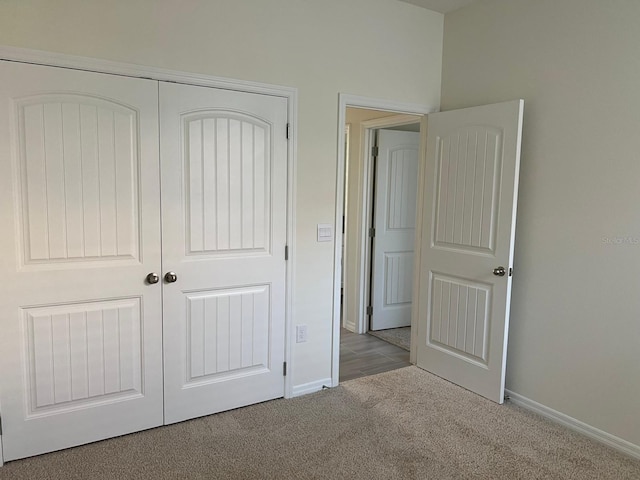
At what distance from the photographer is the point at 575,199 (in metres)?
2.80

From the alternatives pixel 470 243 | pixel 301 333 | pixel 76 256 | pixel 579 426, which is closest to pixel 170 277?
pixel 76 256

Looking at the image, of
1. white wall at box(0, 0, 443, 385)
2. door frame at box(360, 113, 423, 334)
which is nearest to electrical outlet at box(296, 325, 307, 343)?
white wall at box(0, 0, 443, 385)

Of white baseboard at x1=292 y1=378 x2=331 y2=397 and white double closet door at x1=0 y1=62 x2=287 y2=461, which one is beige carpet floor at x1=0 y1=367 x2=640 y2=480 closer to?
white baseboard at x1=292 y1=378 x2=331 y2=397

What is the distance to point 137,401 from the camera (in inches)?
106

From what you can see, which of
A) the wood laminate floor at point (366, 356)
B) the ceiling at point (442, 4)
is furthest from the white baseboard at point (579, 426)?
the ceiling at point (442, 4)

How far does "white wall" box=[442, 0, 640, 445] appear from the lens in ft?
8.43

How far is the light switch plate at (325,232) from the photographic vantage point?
3223mm

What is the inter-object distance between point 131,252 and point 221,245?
51 cm

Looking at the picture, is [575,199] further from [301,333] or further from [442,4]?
[301,333]

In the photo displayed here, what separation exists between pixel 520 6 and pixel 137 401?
3.39 m

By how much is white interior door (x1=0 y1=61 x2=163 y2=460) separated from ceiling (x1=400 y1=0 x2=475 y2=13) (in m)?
2.01

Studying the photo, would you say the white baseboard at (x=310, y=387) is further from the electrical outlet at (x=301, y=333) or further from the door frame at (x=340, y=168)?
the electrical outlet at (x=301, y=333)

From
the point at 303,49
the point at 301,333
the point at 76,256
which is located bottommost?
the point at 301,333

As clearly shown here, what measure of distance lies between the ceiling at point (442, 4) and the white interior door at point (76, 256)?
6.60 feet
